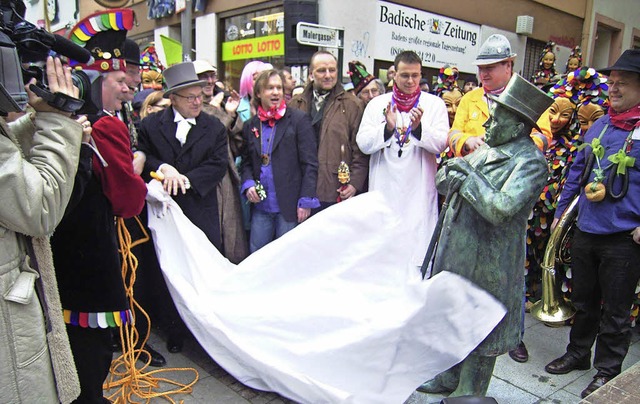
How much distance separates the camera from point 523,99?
7.38ft

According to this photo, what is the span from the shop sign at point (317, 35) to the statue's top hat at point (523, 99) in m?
4.11

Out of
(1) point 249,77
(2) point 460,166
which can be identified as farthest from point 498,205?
(1) point 249,77

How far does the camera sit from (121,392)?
296 cm

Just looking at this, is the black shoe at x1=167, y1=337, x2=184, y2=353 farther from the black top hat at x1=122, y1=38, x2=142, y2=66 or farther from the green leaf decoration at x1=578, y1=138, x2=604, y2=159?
the green leaf decoration at x1=578, y1=138, x2=604, y2=159

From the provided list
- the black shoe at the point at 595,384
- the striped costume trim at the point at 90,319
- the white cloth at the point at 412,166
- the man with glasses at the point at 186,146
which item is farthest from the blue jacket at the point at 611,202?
the striped costume trim at the point at 90,319

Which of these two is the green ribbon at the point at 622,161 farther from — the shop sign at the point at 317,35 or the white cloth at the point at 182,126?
the shop sign at the point at 317,35

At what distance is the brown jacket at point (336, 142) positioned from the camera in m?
4.16

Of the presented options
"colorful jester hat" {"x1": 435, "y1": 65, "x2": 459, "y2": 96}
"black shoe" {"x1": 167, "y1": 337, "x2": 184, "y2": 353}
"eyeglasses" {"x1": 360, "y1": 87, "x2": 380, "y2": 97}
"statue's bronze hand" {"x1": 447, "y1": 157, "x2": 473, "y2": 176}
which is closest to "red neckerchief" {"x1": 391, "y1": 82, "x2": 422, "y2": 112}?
"eyeglasses" {"x1": 360, "y1": 87, "x2": 380, "y2": 97}

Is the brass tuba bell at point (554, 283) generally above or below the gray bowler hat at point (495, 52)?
below

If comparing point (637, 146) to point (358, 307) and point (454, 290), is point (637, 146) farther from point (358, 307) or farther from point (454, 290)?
point (358, 307)

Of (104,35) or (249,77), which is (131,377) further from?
(249,77)

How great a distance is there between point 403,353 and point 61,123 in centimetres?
172

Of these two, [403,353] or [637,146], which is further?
[637,146]

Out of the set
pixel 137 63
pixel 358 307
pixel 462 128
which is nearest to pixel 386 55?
pixel 462 128
